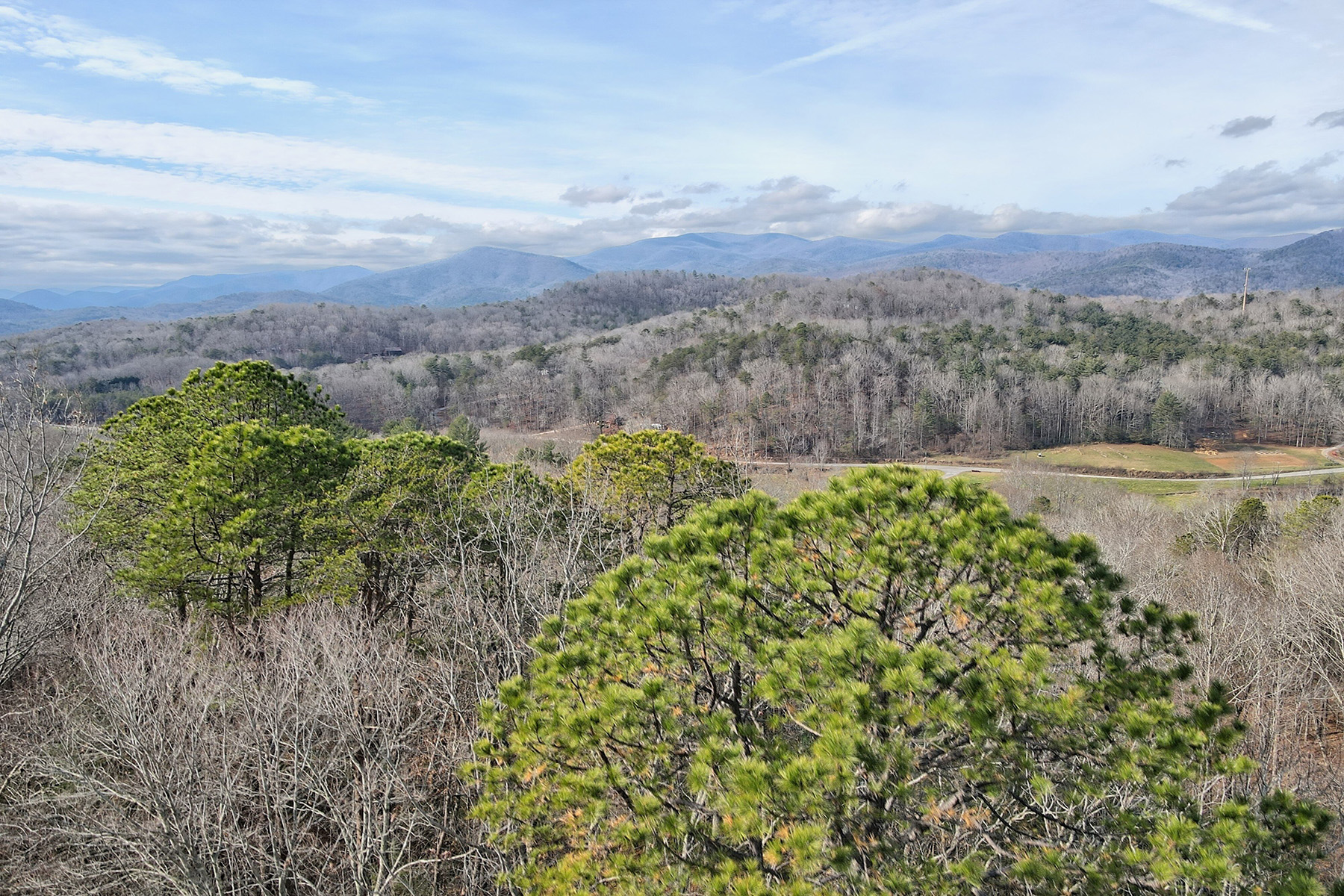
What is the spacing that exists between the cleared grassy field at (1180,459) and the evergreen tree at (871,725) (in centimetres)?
5581

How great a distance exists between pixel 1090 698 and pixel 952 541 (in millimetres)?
946

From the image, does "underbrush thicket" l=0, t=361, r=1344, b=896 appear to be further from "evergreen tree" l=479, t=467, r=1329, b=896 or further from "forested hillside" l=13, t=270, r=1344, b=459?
"forested hillside" l=13, t=270, r=1344, b=459

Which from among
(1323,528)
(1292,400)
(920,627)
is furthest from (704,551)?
(1292,400)

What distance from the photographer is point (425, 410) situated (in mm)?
75188

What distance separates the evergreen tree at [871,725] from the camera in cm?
306

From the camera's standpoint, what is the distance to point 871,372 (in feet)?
227

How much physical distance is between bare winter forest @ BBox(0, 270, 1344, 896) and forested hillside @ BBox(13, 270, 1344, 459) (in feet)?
98.4

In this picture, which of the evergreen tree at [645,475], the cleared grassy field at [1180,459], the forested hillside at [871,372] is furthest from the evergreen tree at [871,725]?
the cleared grassy field at [1180,459]

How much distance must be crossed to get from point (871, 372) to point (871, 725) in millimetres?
69300

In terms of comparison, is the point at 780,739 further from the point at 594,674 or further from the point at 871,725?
the point at 594,674

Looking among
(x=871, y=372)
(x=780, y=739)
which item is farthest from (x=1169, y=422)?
(x=780, y=739)

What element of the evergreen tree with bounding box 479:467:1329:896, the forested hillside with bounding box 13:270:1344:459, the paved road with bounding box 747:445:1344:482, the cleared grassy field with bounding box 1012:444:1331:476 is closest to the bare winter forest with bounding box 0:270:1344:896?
the evergreen tree with bounding box 479:467:1329:896

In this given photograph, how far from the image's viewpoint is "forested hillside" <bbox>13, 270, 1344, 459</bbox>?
59781 mm

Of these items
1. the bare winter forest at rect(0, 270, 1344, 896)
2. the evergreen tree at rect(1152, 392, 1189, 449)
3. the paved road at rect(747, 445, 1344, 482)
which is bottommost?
the paved road at rect(747, 445, 1344, 482)
